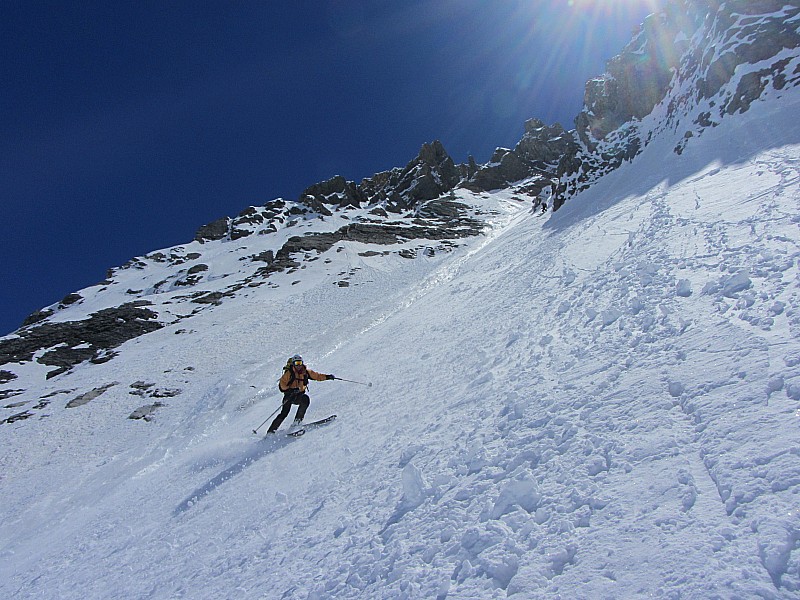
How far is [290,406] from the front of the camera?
10539 mm

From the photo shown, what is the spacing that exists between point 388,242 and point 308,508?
5250 cm

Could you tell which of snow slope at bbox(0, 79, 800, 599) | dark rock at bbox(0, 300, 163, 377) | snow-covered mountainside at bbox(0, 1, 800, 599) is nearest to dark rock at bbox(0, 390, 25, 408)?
snow-covered mountainside at bbox(0, 1, 800, 599)

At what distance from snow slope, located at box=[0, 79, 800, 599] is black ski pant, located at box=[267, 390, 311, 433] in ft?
2.19

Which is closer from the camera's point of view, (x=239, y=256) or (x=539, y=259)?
Answer: (x=539, y=259)

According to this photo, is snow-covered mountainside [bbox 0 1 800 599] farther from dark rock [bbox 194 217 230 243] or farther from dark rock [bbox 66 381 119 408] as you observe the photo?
dark rock [bbox 194 217 230 243]

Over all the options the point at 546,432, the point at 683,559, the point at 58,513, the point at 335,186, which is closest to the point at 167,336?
the point at 58,513

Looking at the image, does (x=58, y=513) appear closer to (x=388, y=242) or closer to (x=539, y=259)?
(x=539, y=259)

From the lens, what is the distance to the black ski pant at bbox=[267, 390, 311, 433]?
10438mm

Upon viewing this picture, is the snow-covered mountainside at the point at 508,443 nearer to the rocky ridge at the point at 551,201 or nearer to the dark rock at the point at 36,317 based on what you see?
the rocky ridge at the point at 551,201

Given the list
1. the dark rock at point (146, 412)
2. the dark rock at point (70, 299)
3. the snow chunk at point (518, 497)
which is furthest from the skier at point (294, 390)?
the dark rock at point (70, 299)

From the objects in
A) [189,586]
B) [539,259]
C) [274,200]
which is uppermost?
[274,200]

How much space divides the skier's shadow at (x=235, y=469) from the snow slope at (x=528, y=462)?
0.27ft

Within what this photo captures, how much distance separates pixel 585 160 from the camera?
44250 mm

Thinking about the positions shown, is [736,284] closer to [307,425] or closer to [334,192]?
[307,425]
